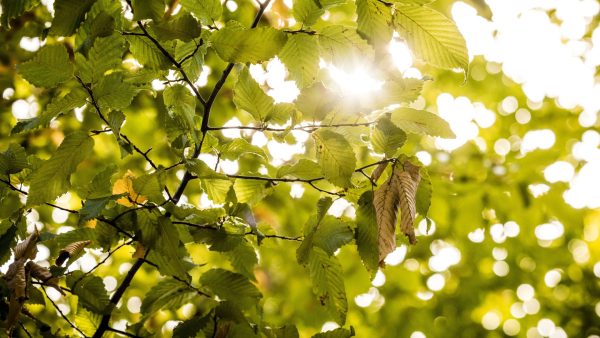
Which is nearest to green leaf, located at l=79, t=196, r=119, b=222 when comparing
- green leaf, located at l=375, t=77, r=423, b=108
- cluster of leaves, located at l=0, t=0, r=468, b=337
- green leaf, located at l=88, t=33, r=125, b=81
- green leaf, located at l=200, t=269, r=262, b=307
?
cluster of leaves, located at l=0, t=0, r=468, b=337

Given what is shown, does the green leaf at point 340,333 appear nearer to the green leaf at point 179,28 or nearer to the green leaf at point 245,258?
the green leaf at point 245,258

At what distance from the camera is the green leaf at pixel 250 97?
0.99 m

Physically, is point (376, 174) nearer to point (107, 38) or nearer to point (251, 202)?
point (251, 202)

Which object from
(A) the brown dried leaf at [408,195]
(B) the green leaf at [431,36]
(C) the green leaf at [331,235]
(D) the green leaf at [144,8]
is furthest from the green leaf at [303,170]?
(D) the green leaf at [144,8]

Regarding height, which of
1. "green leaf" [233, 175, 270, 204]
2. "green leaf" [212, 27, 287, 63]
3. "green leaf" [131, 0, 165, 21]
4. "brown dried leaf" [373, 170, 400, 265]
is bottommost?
"brown dried leaf" [373, 170, 400, 265]

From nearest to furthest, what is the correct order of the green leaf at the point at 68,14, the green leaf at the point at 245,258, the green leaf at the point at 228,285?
the green leaf at the point at 68,14 → the green leaf at the point at 228,285 → the green leaf at the point at 245,258

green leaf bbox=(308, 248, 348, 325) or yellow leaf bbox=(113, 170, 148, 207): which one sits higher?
yellow leaf bbox=(113, 170, 148, 207)

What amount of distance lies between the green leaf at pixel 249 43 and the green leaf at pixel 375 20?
16cm

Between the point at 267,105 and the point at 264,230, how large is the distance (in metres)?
0.40

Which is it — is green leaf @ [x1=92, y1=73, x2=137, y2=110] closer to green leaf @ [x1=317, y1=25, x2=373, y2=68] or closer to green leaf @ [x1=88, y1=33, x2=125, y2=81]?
green leaf @ [x1=88, y1=33, x2=125, y2=81]

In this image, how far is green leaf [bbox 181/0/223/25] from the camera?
0.86 metres

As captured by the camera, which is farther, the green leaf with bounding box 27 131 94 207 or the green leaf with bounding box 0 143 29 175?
the green leaf with bounding box 0 143 29 175

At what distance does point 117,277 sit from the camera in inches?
155

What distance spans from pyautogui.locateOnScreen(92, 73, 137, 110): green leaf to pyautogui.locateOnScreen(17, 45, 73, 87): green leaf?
56mm
